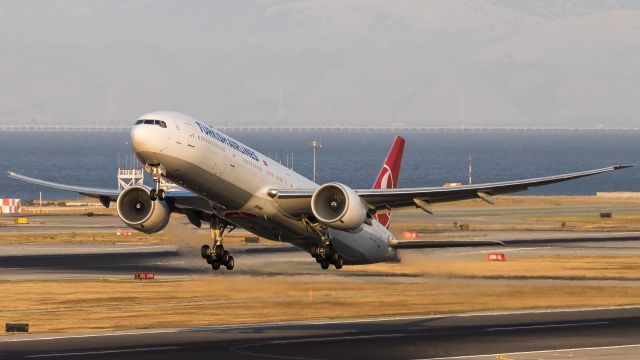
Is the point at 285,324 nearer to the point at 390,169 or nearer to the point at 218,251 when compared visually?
the point at 390,169

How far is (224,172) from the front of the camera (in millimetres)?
60812

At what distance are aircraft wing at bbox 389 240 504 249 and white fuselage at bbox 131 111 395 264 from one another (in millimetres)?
6936

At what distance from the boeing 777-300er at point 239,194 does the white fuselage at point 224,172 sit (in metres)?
0.05

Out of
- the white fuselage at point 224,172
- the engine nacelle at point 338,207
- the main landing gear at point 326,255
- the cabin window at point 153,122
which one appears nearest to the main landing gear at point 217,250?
the white fuselage at point 224,172

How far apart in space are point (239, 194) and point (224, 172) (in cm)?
231

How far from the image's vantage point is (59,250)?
12925cm

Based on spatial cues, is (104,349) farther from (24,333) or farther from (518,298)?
(518,298)

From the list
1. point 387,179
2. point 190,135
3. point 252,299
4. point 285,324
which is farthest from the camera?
point 252,299

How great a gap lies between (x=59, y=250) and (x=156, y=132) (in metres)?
76.1

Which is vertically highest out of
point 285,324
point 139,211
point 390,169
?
point 390,169

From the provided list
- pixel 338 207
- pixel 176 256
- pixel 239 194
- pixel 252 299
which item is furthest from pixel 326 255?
pixel 176 256

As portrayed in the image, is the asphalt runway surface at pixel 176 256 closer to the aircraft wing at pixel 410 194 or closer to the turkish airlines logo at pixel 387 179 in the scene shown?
the turkish airlines logo at pixel 387 179

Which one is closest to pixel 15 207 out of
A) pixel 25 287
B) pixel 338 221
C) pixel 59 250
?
pixel 59 250

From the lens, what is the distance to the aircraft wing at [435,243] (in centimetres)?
7401
